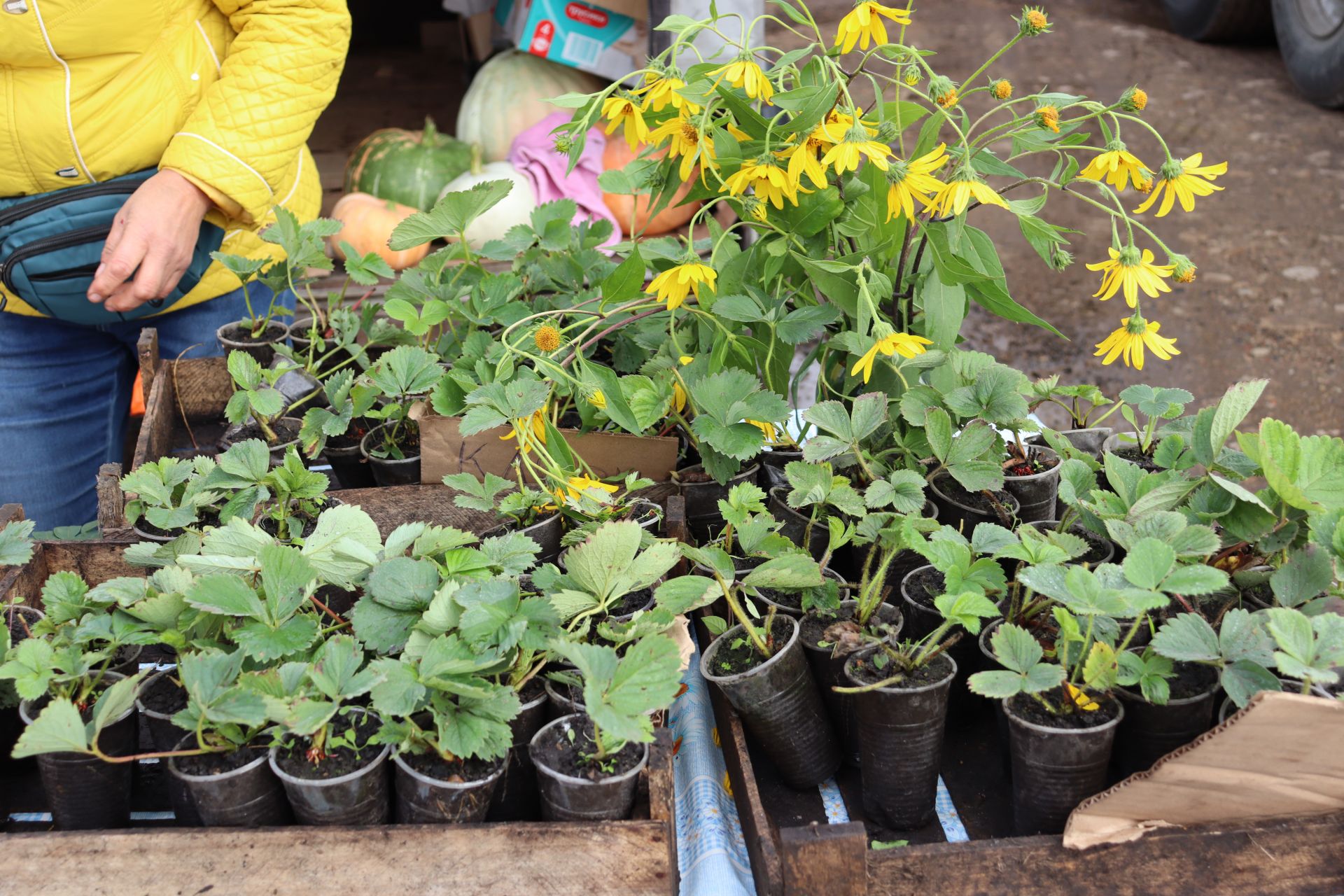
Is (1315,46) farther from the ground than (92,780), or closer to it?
farther from the ground

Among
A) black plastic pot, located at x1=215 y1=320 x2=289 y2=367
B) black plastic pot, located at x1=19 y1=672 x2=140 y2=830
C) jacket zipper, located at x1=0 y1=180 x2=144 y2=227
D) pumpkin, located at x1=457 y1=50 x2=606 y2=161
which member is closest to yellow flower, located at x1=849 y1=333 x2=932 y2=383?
black plastic pot, located at x1=19 y1=672 x2=140 y2=830

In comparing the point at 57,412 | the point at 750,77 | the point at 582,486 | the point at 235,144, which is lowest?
the point at 57,412

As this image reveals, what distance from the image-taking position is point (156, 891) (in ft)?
2.06

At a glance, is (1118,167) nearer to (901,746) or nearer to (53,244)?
(901,746)

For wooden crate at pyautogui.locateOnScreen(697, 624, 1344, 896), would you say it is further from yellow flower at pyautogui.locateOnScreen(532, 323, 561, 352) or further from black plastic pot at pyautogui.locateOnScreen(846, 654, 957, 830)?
yellow flower at pyautogui.locateOnScreen(532, 323, 561, 352)

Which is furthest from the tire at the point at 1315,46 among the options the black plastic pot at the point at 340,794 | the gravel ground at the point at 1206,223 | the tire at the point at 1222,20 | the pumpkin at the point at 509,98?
the black plastic pot at the point at 340,794

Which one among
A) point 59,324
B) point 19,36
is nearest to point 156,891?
point 19,36

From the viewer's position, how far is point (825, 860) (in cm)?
63

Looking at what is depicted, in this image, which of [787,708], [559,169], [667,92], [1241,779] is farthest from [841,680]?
[559,169]

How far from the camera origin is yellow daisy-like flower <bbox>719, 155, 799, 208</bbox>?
0.82 m

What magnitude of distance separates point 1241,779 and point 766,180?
21.0 inches

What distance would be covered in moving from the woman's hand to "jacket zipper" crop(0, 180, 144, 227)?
0.05 m

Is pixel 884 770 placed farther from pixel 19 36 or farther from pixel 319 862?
pixel 19 36

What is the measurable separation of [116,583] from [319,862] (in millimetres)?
264
